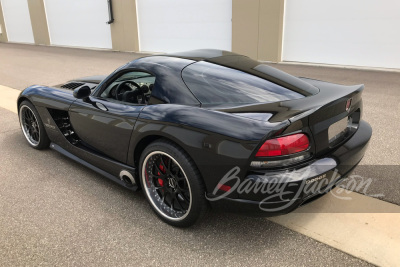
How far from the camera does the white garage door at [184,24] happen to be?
39.0ft

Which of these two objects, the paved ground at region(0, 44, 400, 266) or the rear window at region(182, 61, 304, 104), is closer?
the paved ground at region(0, 44, 400, 266)

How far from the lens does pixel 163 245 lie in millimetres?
2498

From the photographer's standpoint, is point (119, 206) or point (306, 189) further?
point (119, 206)

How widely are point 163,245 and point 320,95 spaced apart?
5.49 ft

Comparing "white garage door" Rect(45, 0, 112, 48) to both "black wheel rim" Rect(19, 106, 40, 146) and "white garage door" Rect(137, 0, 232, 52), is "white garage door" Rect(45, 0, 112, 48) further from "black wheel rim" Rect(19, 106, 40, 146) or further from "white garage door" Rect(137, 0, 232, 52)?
"black wheel rim" Rect(19, 106, 40, 146)

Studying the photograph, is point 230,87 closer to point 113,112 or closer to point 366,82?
point 113,112

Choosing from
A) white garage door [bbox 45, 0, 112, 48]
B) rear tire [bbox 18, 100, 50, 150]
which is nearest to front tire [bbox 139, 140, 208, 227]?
rear tire [bbox 18, 100, 50, 150]

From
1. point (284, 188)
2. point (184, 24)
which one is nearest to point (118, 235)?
point (284, 188)

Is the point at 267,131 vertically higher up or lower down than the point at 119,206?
higher up

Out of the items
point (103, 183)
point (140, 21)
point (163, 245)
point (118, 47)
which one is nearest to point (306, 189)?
point (163, 245)

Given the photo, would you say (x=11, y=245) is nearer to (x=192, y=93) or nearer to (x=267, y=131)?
(x=192, y=93)

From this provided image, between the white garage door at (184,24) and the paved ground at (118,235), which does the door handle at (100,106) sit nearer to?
the paved ground at (118,235)

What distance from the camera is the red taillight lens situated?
2.16m

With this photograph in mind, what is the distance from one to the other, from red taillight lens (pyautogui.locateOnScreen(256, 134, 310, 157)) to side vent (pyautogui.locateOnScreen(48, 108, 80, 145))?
88.9 inches
